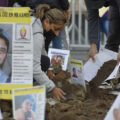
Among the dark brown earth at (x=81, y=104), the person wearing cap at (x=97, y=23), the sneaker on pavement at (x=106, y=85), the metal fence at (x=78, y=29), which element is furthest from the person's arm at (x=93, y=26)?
the metal fence at (x=78, y=29)

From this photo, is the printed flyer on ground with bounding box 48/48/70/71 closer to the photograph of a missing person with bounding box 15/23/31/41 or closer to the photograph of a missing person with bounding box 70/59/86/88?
the photograph of a missing person with bounding box 70/59/86/88

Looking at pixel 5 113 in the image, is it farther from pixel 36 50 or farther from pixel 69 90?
pixel 69 90

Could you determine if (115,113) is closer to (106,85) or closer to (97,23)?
(106,85)

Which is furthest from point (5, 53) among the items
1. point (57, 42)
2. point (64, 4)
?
point (57, 42)

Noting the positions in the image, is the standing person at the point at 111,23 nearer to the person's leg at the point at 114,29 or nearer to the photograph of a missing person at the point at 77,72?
the person's leg at the point at 114,29

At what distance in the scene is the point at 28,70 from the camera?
2793 millimetres

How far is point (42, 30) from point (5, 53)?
18.4 inches

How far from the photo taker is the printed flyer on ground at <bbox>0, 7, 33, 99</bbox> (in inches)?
110

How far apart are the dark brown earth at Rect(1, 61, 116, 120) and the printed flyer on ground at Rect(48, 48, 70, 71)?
0.81 meters

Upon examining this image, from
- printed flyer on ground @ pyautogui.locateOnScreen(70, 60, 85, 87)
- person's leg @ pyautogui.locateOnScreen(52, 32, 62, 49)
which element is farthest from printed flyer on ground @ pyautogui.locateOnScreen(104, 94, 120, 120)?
person's leg @ pyautogui.locateOnScreen(52, 32, 62, 49)

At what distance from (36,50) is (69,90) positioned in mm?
544

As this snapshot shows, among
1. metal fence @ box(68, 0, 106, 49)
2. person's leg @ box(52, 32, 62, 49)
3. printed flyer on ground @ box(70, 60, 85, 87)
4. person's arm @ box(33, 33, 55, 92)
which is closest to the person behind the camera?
person's arm @ box(33, 33, 55, 92)

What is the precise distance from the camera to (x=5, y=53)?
9.25ft

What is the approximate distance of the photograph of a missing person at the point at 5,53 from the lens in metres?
2.81
